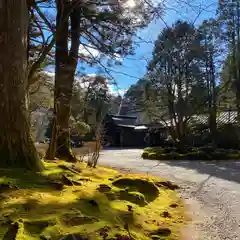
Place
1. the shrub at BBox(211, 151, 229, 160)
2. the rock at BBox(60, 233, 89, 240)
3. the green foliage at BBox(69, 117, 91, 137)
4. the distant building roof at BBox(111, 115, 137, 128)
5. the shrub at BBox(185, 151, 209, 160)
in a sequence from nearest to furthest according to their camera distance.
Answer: the rock at BBox(60, 233, 89, 240) < the green foliage at BBox(69, 117, 91, 137) < the shrub at BBox(211, 151, 229, 160) < the shrub at BBox(185, 151, 209, 160) < the distant building roof at BBox(111, 115, 137, 128)

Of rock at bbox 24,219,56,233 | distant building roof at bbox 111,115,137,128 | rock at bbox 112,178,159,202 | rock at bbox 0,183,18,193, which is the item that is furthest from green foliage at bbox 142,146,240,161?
distant building roof at bbox 111,115,137,128

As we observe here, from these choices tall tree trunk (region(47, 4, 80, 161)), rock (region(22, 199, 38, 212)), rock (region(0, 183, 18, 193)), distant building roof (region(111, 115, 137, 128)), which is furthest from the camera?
distant building roof (region(111, 115, 137, 128))

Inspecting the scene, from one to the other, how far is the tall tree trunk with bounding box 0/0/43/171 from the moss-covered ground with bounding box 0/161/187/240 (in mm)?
363

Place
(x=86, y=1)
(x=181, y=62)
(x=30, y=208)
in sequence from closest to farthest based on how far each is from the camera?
(x=30, y=208), (x=86, y=1), (x=181, y=62)

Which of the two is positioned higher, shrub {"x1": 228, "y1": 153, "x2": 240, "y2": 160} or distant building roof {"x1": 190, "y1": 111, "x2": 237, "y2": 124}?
distant building roof {"x1": 190, "y1": 111, "x2": 237, "y2": 124}

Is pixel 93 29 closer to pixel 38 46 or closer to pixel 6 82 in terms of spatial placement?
pixel 38 46

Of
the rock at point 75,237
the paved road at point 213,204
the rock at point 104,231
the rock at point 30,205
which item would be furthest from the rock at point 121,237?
the rock at point 30,205

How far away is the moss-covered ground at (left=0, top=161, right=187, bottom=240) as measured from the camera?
9.64ft

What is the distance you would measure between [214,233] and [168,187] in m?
3.19

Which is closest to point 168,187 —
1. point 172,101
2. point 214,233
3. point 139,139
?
point 214,233

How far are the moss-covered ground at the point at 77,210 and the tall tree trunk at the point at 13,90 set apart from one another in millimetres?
363

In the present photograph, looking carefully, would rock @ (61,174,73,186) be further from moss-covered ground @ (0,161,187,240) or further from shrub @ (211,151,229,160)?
shrub @ (211,151,229,160)

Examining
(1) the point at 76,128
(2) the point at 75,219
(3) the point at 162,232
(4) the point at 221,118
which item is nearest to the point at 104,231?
(2) the point at 75,219

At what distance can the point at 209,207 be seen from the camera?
5.09 meters
